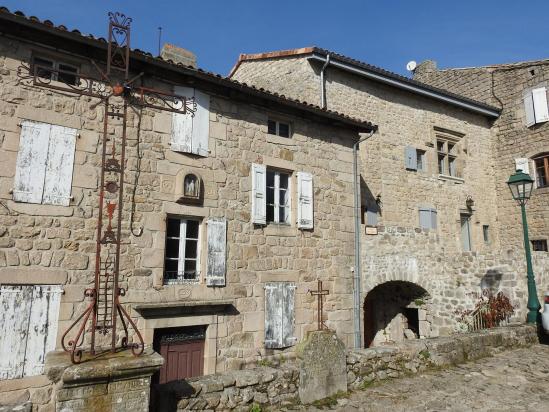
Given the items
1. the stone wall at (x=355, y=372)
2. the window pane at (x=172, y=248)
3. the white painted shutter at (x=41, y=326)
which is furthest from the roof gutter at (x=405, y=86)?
the white painted shutter at (x=41, y=326)

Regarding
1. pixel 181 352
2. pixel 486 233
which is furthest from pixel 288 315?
pixel 486 233

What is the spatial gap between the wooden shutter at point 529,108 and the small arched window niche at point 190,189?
43.1ft

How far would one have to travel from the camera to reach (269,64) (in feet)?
39.8

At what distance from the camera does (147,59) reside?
6348 millimetres

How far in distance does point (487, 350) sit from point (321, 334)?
3.64 meters

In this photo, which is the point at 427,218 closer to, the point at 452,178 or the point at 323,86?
the point at 452,178

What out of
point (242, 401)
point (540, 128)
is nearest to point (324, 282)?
point (242, 401)

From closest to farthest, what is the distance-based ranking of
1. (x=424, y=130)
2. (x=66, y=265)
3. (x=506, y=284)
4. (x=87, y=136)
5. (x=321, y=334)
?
1. (x=321, y=334)
2. (x=66, y=265)
3. (x=87, y=136)
4. (x=506, y=284)
5. (x=424, y=130)

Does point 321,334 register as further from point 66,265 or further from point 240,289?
point 66,265

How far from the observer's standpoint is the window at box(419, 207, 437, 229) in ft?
40.9

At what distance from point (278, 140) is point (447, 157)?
8302mm

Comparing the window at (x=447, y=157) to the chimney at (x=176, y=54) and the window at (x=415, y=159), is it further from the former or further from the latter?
the chimney at (x=176, y=54)

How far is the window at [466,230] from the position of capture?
14.0 m

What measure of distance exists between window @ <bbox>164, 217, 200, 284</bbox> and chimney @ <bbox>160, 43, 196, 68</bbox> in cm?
344
